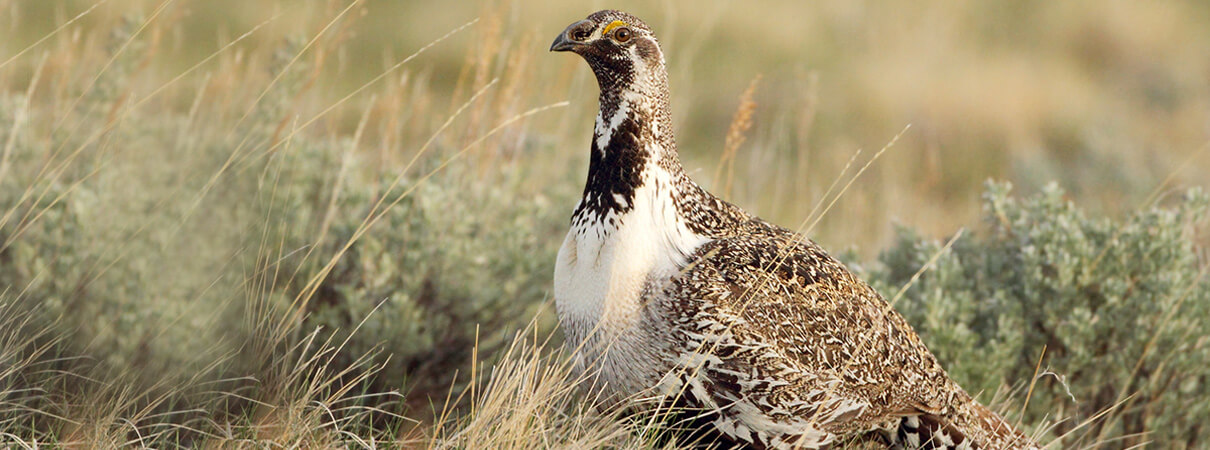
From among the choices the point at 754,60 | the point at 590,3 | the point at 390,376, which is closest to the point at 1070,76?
the point at 754,60

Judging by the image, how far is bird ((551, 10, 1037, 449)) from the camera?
299 centimetres

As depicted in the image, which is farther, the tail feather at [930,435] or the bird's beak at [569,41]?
the tail feather at [930,435]

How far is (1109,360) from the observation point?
4.22 m

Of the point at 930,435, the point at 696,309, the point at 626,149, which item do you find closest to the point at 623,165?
the point at 626,149

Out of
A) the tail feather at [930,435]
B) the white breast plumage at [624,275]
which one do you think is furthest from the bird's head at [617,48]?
the tail feather at [930,435]

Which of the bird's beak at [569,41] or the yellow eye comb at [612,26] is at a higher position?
the yellow eye comb at [612,26]

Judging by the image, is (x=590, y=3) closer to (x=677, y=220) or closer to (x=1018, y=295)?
(x=1018, y=295)

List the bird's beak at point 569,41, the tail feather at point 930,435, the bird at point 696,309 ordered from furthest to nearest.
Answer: the tail feather at point 930,435
the bird's beak at point 569,41
the bird at point 696,309

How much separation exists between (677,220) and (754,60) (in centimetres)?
747

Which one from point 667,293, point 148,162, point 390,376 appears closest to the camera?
point 667,293

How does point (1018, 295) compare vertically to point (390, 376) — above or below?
above

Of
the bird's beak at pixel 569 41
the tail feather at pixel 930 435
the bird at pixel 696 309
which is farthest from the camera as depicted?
the tail feather at pixel 930 435

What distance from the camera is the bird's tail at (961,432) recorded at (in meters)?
3.29

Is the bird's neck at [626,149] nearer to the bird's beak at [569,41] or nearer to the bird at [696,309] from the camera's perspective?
the bird at [696,309]
